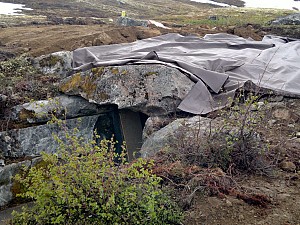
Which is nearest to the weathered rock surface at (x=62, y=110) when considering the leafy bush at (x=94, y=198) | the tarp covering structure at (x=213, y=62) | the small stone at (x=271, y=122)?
the tarp covering structure at (x=213, y=62)

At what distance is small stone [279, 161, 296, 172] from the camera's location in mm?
4195

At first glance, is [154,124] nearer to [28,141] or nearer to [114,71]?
[114,71]

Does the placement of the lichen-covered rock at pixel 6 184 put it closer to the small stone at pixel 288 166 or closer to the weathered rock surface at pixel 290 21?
the small stone at pixel 288 166

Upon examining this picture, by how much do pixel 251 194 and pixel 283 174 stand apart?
2.36ft

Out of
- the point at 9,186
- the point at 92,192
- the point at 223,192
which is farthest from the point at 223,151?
the point at 9,186

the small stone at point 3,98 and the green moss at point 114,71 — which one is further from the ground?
the green moss at point 114,71

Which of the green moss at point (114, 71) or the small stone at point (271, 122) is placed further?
the green moss at point (114, 71)

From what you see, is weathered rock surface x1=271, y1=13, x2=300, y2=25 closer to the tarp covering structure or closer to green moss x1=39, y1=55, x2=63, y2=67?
the tarp covering structure

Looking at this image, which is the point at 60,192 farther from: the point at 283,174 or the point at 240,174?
the point at 283,174

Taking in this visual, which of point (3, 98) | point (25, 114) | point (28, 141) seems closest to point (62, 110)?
point (25, 114)

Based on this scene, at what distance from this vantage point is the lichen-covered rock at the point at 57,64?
7367 mm

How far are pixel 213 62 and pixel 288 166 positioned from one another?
127 inches

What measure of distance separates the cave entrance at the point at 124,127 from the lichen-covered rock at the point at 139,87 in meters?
0.34

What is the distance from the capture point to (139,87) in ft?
20.4
